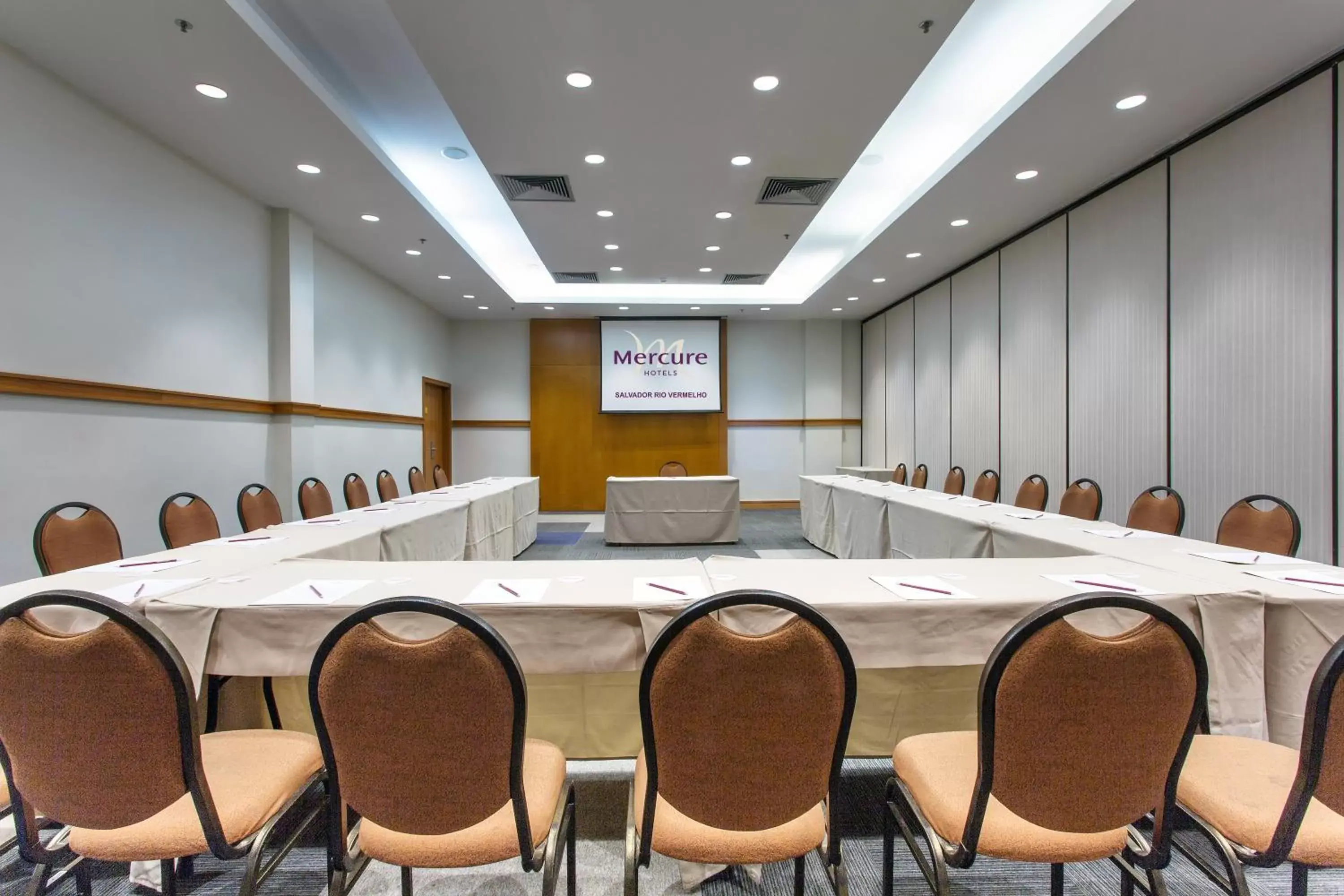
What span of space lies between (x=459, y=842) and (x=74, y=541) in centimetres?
274

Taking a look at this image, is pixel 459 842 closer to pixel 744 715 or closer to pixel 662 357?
pixel 744 715

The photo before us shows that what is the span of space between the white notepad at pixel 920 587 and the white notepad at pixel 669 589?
1.88ft

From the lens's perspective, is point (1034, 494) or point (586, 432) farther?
point (586, 432)

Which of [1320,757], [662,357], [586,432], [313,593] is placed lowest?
[1320,757]

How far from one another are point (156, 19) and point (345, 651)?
3.55 metres

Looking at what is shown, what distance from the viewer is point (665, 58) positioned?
10.5 ft

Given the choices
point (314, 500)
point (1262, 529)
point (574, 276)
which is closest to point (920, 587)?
point (1262, 529)

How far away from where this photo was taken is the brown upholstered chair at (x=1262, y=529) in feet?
8.63

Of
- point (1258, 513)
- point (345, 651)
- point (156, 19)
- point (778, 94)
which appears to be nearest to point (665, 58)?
point (778, 94)

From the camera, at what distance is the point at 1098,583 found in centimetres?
182

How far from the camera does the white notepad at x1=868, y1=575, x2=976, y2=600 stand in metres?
1.68

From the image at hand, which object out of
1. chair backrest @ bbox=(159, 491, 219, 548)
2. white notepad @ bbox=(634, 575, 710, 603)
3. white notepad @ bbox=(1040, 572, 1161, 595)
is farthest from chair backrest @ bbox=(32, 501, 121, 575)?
white notepad @ bbox=(1040, 572, 1161, 595)

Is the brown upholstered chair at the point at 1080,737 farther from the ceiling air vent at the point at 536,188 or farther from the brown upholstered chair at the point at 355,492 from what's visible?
the brown upholstered chair at the point at 355,492

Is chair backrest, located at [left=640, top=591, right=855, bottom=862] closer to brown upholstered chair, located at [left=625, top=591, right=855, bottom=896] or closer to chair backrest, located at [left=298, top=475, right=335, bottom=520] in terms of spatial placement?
brown upholstered chair, located at [left=625, top=591, right=855, bottom=896]
